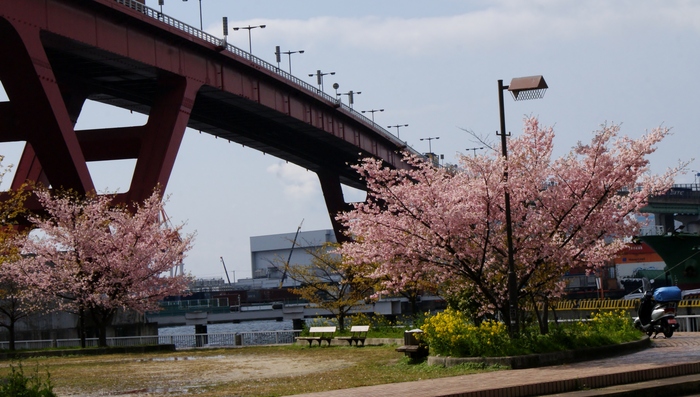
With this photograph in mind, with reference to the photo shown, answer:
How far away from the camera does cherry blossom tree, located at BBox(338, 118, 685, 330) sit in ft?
79.6

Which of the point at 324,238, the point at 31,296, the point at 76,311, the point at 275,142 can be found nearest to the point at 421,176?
the point at 31,296

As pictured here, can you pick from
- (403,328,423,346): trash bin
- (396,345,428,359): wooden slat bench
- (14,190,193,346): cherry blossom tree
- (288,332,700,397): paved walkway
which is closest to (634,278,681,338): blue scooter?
(288,332,700,397): paved walkway

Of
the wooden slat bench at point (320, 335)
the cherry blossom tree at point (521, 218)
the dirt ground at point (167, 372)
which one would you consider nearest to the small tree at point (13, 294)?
the dirt ground at point (167, 372)

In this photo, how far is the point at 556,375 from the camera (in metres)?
18.1

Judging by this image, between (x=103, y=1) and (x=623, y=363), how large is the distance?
1168 inches

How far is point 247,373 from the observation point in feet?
79.5

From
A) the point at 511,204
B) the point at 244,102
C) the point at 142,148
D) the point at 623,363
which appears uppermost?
the point at 244,102

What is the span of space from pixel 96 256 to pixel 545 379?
30684 mm

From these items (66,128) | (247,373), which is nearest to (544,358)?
(247,373)

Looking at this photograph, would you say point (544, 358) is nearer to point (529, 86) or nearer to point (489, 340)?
point (489, 340)

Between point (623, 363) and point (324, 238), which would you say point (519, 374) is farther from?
point (324, 238)

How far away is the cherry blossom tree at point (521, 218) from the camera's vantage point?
79.6ft

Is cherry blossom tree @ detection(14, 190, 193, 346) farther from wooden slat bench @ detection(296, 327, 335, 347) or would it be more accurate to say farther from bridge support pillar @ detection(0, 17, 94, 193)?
wooden slat bench @ detection(296, 327, 335, 347)

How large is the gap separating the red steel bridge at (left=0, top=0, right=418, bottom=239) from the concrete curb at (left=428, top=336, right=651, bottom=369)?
9821mm
